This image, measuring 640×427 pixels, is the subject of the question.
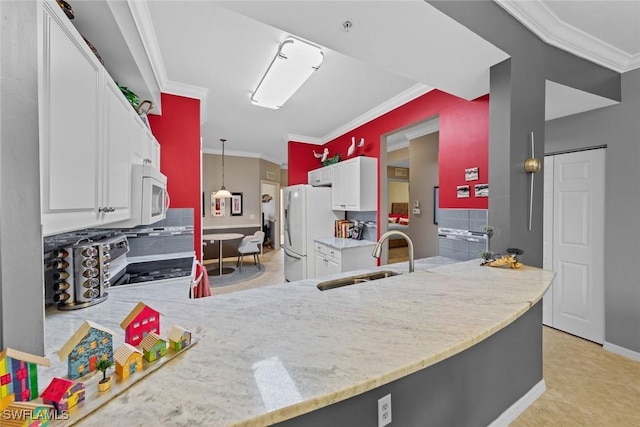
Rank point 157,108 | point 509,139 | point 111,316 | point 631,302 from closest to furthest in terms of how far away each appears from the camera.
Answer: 1. point 111,316
2. point 509,139
3. point 631,302
4. point 157,108

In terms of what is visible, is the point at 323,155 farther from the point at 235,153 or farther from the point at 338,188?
the point at 235,153

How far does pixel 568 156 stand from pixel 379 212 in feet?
7.03

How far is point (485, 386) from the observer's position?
1340 millimetres

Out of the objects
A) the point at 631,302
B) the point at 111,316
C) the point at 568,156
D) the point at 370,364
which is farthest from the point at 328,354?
the point at 568,156

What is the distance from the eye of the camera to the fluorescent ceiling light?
6.92ft

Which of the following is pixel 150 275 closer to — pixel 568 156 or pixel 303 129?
pixel 303 129

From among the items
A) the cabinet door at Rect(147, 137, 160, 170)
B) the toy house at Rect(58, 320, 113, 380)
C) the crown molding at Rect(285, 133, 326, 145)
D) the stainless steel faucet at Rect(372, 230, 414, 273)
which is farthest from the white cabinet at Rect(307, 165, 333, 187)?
the toy house at Rect(58, 320, 113, 380)

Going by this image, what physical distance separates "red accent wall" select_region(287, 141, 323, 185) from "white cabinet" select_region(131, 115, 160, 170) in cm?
265

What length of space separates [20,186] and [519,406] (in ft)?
8.44

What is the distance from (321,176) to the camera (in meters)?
4.50

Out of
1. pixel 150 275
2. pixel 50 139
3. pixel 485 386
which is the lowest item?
pixel 485 386

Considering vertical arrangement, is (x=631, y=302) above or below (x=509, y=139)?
below

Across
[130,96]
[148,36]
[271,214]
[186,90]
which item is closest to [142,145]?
[130,96]

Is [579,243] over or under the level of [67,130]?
under
